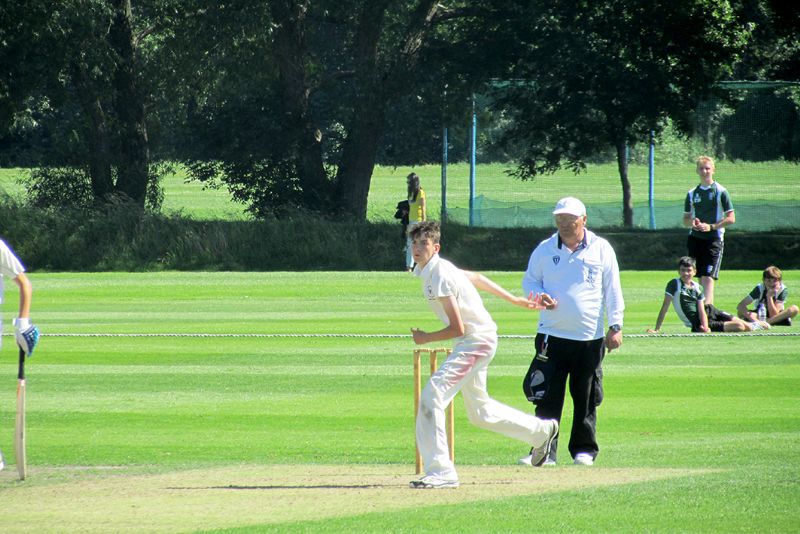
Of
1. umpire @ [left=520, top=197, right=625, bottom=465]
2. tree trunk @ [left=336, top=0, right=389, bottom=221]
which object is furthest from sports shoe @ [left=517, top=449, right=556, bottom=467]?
tree trunk @ [left=336, top=0, right=389, bottom=221]

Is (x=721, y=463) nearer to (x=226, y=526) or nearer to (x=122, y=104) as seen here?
(x=226, y=526)

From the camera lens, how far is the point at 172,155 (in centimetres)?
3691

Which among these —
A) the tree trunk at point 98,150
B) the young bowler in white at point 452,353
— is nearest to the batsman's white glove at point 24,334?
the young bowler in white at point 452,353

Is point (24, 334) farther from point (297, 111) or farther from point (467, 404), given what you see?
point (297, 111)

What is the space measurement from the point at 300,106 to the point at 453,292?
1042 inches

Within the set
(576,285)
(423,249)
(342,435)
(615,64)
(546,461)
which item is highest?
(615,64)

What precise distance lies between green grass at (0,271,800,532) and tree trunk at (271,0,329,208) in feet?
45.7

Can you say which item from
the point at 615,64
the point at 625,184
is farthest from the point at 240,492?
the point at 625,184

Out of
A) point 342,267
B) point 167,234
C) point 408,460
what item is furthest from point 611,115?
point 408,460

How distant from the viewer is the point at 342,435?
10711 millimetres

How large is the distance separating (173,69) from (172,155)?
3.41m

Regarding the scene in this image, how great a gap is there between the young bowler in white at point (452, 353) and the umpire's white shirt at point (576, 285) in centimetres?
65

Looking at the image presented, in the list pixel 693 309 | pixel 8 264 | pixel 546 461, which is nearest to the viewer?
pixel 8 264

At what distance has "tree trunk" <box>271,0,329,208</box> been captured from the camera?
33344 mm
